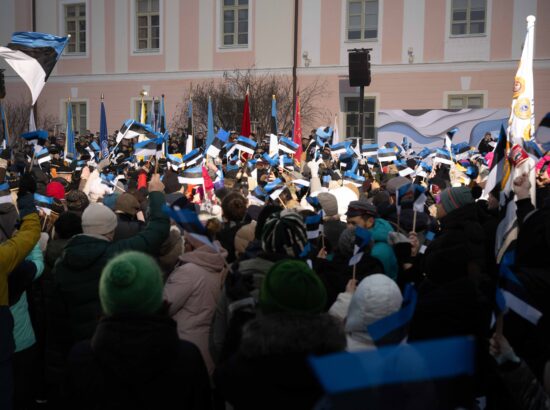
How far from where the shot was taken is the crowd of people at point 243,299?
2.34m

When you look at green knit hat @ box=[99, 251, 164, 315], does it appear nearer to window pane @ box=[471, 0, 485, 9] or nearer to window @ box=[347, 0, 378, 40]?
window @ box=[347, 0, 378, 40]

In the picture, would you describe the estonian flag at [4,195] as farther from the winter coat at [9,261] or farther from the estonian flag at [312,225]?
the estonian flag at [312,225]

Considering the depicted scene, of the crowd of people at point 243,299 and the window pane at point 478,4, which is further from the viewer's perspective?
the window pane at point 478,4

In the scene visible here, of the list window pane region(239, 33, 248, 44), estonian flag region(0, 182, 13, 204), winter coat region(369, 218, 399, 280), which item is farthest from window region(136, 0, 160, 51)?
winter coat region(369, 218, 399, 280)

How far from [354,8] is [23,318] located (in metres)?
25.4

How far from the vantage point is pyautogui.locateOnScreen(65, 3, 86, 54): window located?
31188mm

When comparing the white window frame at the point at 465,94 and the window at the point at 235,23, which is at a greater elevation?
the window at the point at 235,23

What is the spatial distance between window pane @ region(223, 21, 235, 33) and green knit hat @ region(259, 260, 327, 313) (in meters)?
27.7

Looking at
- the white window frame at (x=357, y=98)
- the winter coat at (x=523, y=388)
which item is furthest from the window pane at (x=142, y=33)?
the winter coat at (x=523, y=388)

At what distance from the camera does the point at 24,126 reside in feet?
102

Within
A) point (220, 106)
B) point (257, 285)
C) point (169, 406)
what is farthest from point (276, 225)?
point (220, 106)

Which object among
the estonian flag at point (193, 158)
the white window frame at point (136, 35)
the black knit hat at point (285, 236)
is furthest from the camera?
the white window frame at point (136, 35)

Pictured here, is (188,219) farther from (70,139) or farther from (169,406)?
(70,139)

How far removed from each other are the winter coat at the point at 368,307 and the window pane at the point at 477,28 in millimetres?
25365
